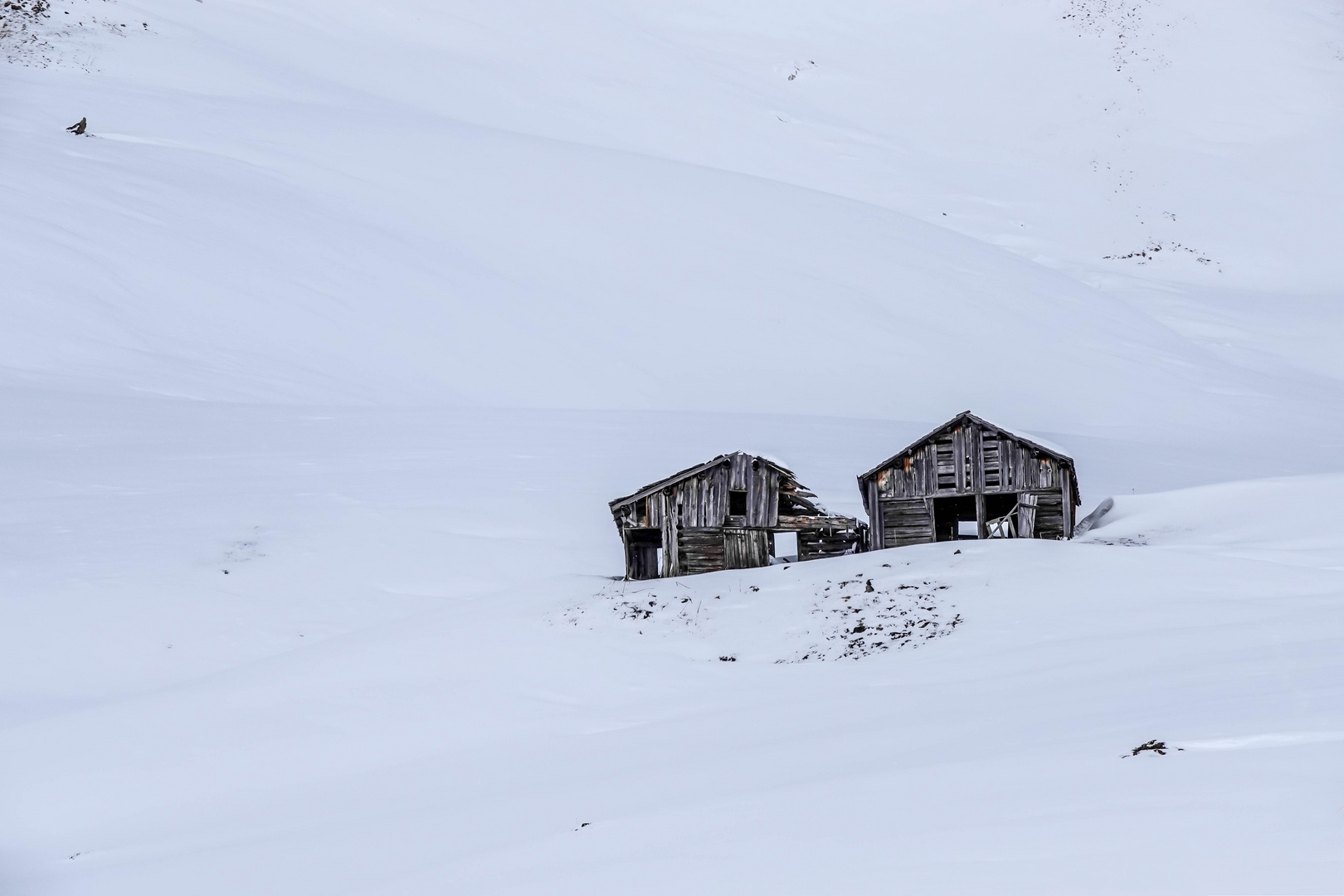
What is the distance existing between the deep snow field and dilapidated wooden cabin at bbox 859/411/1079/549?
1.93 m

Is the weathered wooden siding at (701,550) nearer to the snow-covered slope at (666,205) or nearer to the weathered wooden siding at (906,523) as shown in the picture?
the weathered wooden siding at (906,523)

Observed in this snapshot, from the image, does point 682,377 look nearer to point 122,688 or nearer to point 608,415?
point 608,415

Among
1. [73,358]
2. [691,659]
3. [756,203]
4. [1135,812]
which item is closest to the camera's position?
[1135,812]

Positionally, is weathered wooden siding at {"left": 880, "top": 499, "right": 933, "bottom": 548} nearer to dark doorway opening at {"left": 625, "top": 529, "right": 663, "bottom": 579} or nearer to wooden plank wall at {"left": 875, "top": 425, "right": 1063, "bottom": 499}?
wooden plank wall at {"left": 875, "top": 425, "right": 1063, "bottom": 499}

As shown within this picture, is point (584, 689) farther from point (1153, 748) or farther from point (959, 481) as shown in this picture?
point (1153, 748)

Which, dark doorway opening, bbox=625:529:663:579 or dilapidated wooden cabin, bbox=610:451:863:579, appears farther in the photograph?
dark doorway opening, bbox=625:529:663:579

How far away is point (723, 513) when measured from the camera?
31500mm

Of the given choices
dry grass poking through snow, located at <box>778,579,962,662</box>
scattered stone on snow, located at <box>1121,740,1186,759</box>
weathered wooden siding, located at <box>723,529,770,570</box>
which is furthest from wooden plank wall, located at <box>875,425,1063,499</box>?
scattered stone on snow, located at <box>1121,740,1186,759</box>

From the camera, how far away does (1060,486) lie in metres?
31.3

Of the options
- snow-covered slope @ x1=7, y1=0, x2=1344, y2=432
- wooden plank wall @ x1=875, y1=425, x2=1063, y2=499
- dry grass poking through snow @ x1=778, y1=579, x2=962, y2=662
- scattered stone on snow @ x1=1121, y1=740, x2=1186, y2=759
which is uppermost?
snow-covered slope @ x1=7, y1=0, x2=1344, y2=432

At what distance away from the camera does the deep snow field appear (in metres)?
16.0

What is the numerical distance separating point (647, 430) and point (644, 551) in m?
13.2

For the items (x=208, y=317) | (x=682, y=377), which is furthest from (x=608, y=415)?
(x=208, y=317)

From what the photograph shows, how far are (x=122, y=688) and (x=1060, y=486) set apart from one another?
21.4 m
